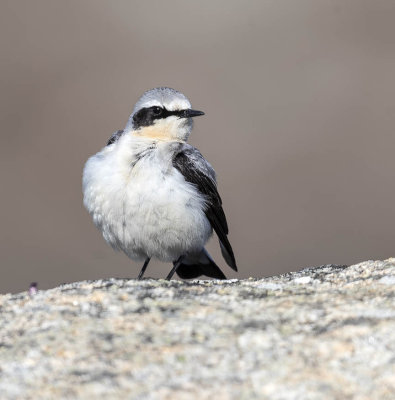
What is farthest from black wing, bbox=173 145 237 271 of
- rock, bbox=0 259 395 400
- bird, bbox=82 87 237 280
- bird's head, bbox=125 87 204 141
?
rock, bbox=0 259 395 400

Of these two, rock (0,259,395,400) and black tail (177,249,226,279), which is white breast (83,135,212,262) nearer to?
black tail (177,249,226,279)

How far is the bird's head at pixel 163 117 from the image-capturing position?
21.5 feet

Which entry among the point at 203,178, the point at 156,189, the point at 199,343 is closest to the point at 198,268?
the point at 203,178

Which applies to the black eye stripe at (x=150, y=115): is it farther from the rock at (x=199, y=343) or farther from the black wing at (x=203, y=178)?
the rock at (x=199, y=343)

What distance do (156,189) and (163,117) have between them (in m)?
0.97

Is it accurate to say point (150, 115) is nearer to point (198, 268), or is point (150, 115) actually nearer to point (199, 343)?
point (198, 268)

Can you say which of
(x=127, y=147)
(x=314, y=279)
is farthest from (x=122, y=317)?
(x=127, y=147)

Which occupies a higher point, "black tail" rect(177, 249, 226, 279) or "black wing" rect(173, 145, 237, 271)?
"black wing" rect(173, 145, 237, 271)

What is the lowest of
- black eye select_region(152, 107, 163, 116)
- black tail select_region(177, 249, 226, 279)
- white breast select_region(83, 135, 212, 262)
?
black tail select_region(177, 249, 226, 279)

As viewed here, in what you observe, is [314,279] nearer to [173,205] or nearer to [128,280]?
[128,280]

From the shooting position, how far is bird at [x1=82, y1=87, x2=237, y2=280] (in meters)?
5.90

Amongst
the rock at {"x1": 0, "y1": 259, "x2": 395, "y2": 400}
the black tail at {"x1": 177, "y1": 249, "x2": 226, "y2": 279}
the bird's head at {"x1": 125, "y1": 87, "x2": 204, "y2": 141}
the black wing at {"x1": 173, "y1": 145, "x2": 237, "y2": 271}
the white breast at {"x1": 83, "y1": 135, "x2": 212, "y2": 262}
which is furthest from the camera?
the black tail at {"x1": 177, "y1": 249, "x2": 226, "y2": 279}

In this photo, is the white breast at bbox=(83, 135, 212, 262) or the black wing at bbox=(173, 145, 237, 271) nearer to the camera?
the white breast at bbox=(83, 135, 212, 262)

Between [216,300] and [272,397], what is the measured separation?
1.14 m
